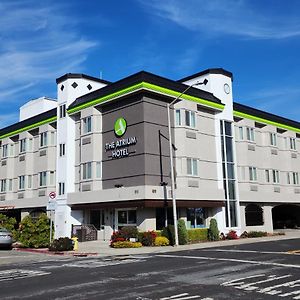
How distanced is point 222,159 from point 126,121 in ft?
30.4

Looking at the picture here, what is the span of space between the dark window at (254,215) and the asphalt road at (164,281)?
848 inches

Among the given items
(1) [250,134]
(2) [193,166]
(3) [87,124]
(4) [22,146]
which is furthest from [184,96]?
(4) [22,146]

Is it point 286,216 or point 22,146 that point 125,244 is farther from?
point 286,216

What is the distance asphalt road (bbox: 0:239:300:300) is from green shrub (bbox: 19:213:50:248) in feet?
38.0

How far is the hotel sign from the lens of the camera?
31383 mm

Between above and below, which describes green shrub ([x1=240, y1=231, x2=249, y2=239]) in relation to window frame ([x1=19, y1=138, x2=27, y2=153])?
below

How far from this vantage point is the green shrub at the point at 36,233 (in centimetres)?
2714

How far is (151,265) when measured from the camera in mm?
16047

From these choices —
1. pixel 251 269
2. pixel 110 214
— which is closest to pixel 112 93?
pixel 110 214

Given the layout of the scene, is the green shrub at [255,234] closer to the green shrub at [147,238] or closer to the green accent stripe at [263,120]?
the green accent stripe at [263,120]

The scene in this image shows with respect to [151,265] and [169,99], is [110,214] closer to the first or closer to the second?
[169,99]

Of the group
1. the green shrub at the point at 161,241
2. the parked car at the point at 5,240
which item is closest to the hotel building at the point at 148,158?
the green shrub at the point at 161,241

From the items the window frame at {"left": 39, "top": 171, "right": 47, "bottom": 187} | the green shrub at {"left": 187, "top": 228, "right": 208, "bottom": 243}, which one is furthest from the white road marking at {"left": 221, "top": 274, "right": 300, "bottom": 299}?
the window frame at {"left": 39, "top": 171, "right": 47, "bottom": 187}

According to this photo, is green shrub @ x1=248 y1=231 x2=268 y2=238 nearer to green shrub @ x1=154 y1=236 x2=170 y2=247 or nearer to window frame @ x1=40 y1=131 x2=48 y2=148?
green shrub @ x1=154 y1=236 x2=170 y2=247
